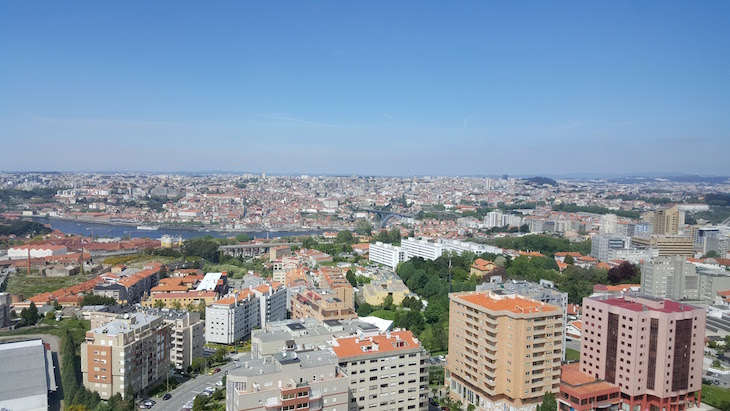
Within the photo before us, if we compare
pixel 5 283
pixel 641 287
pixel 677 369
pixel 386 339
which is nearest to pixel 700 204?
pixel 641 287

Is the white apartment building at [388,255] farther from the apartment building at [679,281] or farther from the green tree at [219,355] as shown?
the green tree at [219,355]

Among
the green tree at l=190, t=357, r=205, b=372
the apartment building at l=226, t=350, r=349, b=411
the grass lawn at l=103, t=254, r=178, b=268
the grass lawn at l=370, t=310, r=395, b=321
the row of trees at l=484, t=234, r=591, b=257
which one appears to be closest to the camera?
the apartment building at l=226, t=350, r=349, b=411

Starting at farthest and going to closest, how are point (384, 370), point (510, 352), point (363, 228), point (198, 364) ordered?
1. point (363, 228)
2. point (198, 364)
3. point (510, 352)
4. point (384, 370)

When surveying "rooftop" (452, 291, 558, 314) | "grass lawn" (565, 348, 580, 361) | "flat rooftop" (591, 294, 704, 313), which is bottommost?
"grass lawn" (565, 348, 580, 361)

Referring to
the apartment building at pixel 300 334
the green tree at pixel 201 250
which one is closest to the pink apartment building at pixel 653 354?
the apartment building at pixel 300 334

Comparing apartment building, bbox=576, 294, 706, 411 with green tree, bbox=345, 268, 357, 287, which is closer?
apartment building, bbox=576, 294, 706, 411

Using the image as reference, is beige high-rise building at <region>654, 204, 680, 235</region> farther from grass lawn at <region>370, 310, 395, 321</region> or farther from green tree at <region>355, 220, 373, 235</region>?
grass lawn at <region>370, 310, 395, 321</region>

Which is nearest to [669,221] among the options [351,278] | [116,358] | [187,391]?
[351,278]

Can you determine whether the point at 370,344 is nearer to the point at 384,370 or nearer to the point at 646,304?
the point at 384,370

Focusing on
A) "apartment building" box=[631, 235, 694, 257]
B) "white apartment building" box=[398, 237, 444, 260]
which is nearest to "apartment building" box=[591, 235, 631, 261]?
"apartment building" box=[631, 235, 694, 257]
